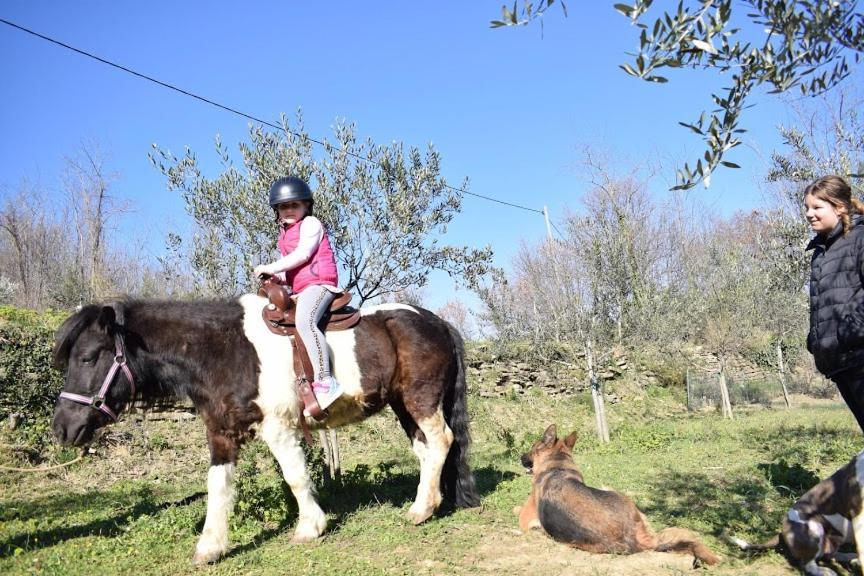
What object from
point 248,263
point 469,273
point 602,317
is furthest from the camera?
point 602,317

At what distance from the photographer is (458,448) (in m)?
6.09

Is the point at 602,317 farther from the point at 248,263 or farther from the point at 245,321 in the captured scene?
the point at 245,321

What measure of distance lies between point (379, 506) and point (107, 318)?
332 centimetres

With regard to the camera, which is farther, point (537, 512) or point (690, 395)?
point (690, 395)

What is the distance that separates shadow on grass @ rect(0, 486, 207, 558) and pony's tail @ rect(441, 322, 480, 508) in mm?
3210

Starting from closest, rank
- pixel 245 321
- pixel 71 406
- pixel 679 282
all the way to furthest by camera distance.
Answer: pixel 71 406 < pixel 245 321 < pixel 679 282

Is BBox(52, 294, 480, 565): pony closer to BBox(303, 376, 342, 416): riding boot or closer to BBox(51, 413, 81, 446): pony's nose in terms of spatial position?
BBox(51, 413, 81, 446): pony's nose

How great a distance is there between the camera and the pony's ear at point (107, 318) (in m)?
4.93

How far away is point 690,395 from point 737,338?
7.90ft

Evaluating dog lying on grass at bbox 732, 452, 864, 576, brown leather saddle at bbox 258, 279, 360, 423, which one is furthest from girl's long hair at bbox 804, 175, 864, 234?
brown leather saddle at bbox 258, 279, 360, 423

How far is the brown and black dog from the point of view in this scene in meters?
4.18

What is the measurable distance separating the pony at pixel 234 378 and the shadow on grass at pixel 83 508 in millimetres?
1407

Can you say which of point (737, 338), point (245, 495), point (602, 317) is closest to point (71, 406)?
point (245, 495)

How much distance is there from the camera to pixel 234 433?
16.7ft
